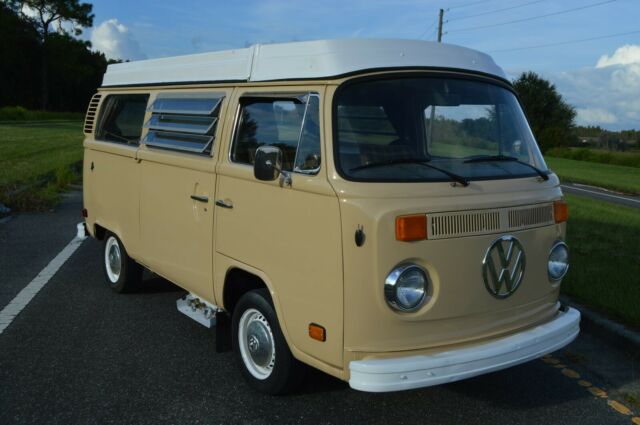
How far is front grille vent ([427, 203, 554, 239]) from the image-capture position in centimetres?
373

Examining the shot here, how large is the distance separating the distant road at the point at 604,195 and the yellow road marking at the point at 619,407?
14.0m

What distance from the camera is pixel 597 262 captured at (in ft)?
26.0

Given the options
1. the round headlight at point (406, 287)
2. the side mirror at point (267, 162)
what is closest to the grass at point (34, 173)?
the side mirror at point (267, 162)

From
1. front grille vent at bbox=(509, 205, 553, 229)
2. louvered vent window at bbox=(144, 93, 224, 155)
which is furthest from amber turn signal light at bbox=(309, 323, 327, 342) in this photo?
louvered vent window at bbox=(144, 93, 224, 155)

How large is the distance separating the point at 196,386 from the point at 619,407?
2749 mm

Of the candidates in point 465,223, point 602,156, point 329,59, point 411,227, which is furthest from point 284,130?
point 602,156

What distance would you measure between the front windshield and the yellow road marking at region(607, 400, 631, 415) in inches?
62.4

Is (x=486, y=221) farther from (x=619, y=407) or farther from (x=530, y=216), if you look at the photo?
(x=619, y=407)

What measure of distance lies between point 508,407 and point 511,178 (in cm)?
144

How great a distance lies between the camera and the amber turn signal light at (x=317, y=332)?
149 inches

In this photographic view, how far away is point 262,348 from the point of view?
4.43 meters

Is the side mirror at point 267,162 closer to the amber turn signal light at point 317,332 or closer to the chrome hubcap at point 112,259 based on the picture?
the amber turn signal light at point 317,332

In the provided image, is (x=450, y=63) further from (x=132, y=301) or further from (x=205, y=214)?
(x=132, y=301)

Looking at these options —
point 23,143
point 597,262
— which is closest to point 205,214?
→ point 597,262
